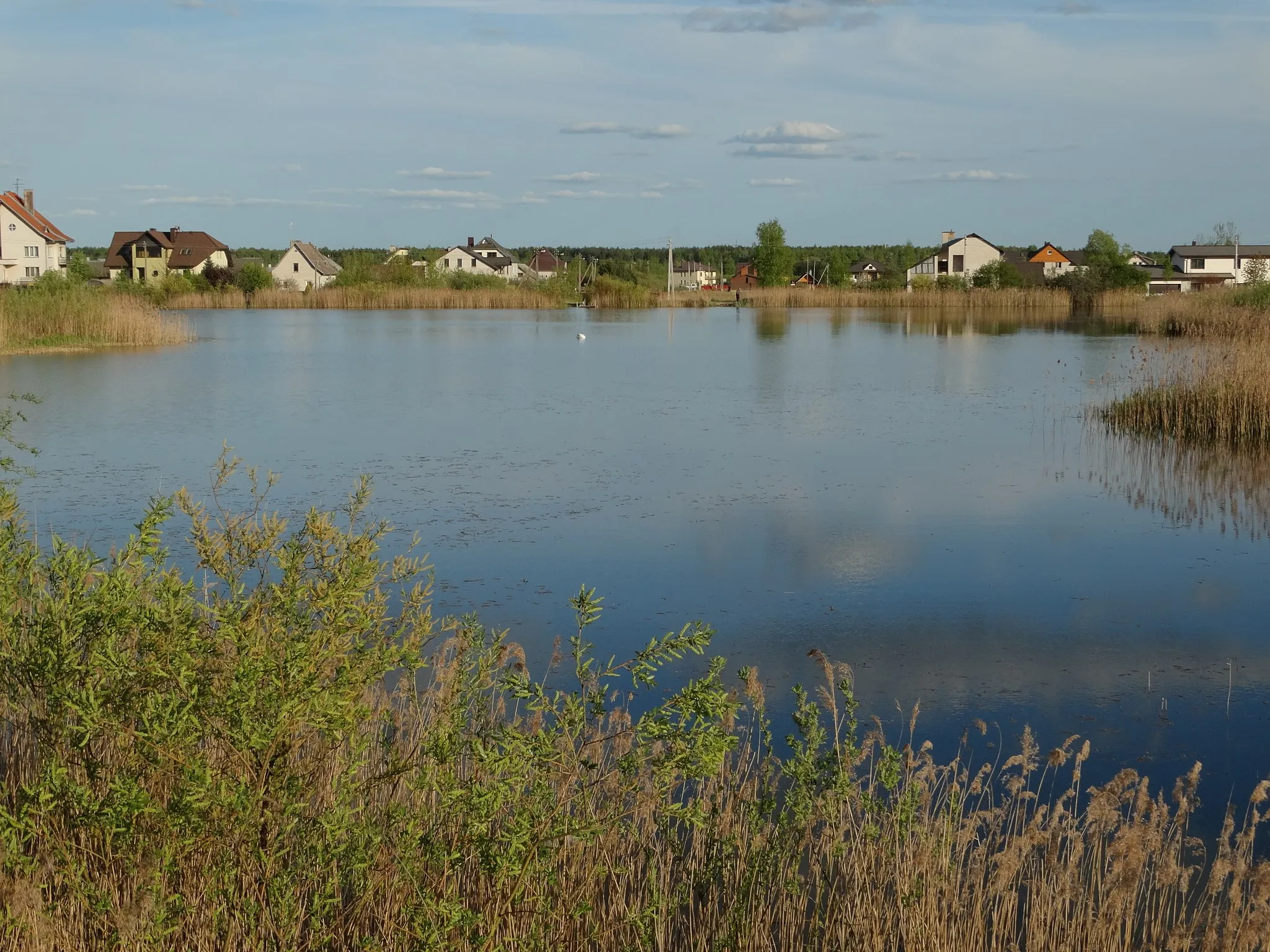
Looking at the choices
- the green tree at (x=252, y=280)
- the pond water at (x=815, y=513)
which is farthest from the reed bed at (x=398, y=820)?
the green tree at (x=252, y=280)

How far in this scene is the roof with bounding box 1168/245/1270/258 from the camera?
9000cm

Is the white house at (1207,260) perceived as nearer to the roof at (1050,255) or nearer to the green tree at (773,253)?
the roof at (1050,255)

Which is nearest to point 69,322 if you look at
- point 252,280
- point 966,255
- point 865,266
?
point 252,280

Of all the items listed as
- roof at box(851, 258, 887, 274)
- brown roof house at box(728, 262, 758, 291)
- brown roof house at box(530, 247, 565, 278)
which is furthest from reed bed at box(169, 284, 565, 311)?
roof at box(851, 258, 887, 274)

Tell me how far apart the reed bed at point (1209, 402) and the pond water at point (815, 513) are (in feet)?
1.86

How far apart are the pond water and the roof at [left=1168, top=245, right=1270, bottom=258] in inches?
3007

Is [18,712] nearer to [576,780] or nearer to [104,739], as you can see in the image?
[104,739]

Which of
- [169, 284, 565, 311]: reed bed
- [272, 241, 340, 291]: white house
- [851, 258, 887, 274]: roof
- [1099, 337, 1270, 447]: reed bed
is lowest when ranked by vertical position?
[1099, 337, 1270, 447]: reed bed

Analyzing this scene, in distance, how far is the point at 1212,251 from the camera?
9075 cm

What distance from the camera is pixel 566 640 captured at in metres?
6.40

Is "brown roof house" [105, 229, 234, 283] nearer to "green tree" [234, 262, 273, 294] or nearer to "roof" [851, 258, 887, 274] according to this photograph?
Result: "green tree" [234, 262, 273, 294]

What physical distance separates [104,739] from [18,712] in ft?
2.14

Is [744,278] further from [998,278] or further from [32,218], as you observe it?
[32,218]

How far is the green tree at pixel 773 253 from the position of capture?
7956 cm
